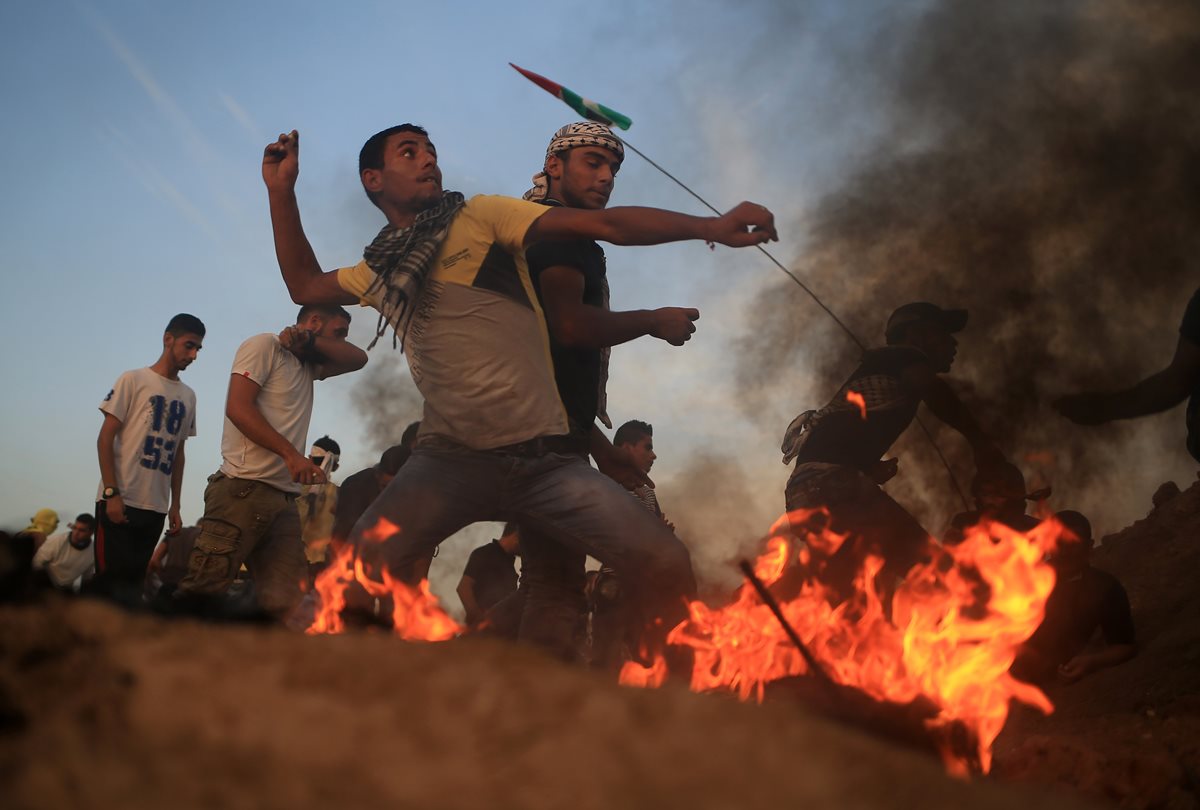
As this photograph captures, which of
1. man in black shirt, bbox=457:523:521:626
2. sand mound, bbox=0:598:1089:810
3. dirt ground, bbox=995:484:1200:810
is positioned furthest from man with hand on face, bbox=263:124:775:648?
man in black shirt, bbox=457:523:521:626

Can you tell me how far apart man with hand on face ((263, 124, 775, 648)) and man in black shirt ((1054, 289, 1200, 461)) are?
2.15 meters

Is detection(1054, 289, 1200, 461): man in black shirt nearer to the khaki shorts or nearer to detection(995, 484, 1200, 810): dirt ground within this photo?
detection(995, 484, 1200, 810): dirt ground

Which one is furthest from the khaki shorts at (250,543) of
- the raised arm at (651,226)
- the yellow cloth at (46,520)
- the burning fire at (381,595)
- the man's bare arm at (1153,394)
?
the yellow cloth at (46,520)

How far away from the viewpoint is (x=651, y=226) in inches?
151

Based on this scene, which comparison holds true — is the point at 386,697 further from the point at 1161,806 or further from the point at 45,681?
the point at 1161,806

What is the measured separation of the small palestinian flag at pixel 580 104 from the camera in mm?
4945

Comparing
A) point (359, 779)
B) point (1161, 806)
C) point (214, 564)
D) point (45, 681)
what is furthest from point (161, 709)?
point (214, 564)

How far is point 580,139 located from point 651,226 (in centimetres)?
107

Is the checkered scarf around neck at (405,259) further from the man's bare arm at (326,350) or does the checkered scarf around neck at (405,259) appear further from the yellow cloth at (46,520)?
the yellow cloth at (46,520)

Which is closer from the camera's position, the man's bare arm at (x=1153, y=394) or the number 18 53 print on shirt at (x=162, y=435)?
the man's bare arm at (x=1153, y=394)

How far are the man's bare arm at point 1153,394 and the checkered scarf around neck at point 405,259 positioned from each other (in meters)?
3.01

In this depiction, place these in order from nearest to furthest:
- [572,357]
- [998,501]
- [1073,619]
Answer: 1. [572,357]
2. [1073,619]
3. [998,501]

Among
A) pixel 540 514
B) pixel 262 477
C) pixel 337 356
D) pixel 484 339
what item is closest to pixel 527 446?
pixel 540 514

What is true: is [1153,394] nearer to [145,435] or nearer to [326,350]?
[326,350]
